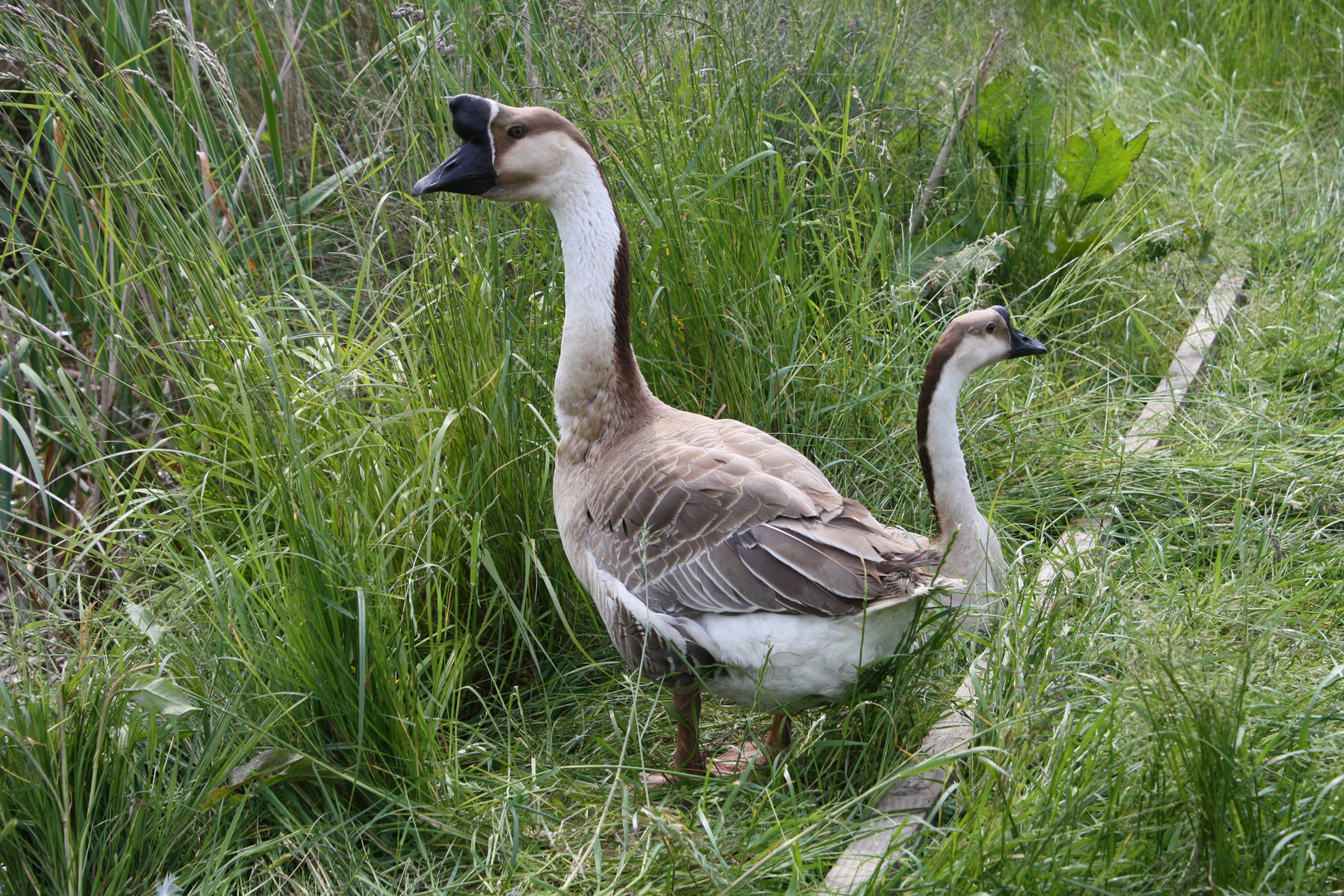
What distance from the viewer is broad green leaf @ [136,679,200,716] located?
2434 millimetres

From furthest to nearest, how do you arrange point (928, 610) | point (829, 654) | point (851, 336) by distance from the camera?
point (851, 336), point (928, 610), point (829, 654)

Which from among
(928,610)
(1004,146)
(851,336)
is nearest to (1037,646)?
(928,610)

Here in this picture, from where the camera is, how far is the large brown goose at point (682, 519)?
2.47 metres

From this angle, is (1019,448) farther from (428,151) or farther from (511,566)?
(428,151)

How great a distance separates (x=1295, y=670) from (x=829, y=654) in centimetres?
110

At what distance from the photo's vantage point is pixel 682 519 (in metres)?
2.67

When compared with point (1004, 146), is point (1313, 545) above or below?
below

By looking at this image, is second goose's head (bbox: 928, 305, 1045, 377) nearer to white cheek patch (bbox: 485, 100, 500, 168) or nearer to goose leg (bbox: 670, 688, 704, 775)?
goose leg (bbox: 670, 688, 704, 775)

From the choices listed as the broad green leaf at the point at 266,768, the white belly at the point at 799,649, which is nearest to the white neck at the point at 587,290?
the white belly at the point at 799,649

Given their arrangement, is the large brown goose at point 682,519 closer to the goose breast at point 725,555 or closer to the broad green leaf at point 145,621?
the goose breast at point 725,555

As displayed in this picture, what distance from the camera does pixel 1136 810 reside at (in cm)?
208

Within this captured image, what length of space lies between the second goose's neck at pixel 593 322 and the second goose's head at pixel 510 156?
4 centimetres

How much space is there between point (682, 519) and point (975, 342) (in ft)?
3.31

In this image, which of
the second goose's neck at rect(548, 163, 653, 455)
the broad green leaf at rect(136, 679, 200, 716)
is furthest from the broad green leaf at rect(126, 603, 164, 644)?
the second goose's neck at rect(548, 163, 653, 455)
